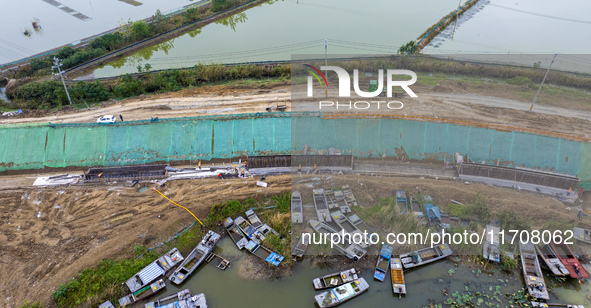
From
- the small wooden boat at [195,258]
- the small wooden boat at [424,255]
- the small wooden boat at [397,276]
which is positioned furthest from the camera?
the small wooden boat at [424,255]

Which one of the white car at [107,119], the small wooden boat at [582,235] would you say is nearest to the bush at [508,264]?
the small wooden boat at [582,235]

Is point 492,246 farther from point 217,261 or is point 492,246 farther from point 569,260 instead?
point 217,261

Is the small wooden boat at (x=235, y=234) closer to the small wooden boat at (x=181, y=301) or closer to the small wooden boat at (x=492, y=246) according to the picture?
the small wooden boat at (x=181, y=301)

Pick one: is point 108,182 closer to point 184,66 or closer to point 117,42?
point 184,66

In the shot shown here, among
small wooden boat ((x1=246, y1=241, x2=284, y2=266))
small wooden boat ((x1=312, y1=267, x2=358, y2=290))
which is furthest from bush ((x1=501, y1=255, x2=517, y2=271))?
small wooden boat ((x1=246, y1=241, x2=284, y2=266))

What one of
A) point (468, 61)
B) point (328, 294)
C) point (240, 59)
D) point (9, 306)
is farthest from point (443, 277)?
point (240, 59)
